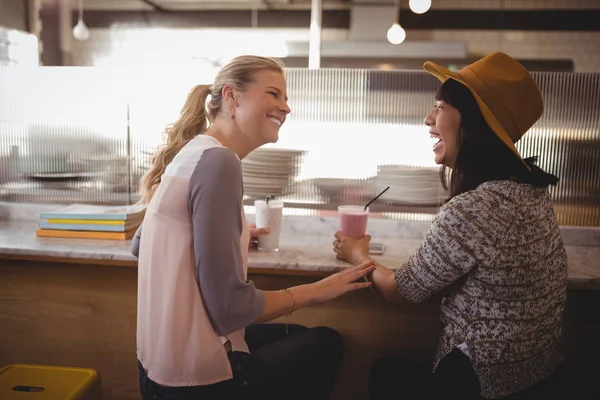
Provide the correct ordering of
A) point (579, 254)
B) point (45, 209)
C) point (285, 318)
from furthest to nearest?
point (45, 209), point (579, 254), point (285, 318)

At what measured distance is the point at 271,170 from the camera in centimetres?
218

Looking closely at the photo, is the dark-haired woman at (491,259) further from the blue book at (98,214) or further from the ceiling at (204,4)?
the ceiling at (204,4)

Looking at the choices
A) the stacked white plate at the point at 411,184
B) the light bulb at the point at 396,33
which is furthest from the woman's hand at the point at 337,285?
the light bulb at the point at 396,33

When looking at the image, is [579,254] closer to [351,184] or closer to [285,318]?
[351,184]

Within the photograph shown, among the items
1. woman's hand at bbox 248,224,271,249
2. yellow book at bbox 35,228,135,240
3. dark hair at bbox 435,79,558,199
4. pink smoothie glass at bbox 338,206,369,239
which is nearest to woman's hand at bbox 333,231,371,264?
pink smoothie glass at bbox 338,206,369,239

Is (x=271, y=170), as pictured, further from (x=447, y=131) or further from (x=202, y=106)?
(x=447, y=131)

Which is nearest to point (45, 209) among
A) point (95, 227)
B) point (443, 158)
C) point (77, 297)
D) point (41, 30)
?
point (95, 227)

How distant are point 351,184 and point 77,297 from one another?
118 centimetres

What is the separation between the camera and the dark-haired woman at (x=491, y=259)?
1168 millimetres

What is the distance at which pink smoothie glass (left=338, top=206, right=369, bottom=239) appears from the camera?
1676mm

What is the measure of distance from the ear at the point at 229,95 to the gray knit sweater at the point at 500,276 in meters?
0.63

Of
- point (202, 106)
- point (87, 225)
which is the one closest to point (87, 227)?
point (87, 225)

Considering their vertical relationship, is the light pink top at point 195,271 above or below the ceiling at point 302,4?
below

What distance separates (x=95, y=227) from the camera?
6.36ft
